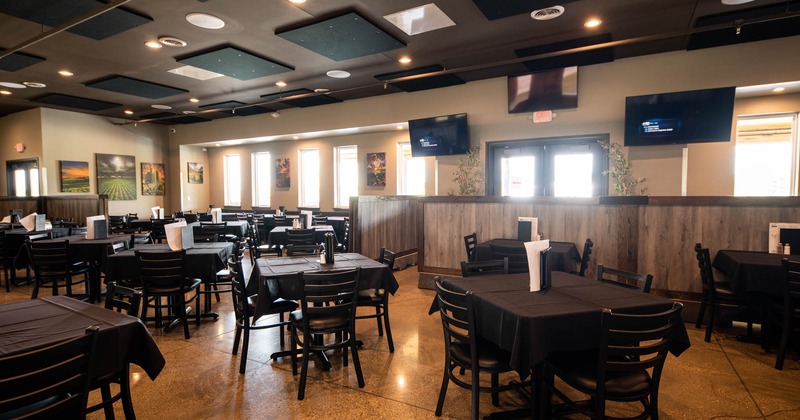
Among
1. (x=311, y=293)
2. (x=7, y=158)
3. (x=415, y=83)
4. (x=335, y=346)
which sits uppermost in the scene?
(x=415, y=83)

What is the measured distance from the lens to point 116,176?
38.0 ft

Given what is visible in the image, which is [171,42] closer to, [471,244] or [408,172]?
[471,244]

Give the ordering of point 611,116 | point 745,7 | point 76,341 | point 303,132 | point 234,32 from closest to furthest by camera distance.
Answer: point 76,341 < point 745,7 < point 234,32 < point 611,116 < point 303,132

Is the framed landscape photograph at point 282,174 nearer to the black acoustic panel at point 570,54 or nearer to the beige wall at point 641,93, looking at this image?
the beige wall at point 641,93

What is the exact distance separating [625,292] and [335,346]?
2.10 m

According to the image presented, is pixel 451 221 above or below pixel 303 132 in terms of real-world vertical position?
below

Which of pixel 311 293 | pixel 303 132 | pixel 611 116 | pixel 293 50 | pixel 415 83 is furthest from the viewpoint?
pixel 303 132

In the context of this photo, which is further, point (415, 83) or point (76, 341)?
point (415, 83)

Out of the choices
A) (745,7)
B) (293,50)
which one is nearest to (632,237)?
(745,7)

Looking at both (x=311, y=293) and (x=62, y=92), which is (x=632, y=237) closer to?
(x=311, y=293)

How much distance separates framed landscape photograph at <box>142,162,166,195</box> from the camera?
1235cm

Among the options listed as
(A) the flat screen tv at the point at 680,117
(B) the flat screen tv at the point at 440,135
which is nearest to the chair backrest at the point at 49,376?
(B) the flat screen tv at the point at 440,135

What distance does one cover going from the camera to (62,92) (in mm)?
8625

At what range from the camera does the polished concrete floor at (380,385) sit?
8.96ft
